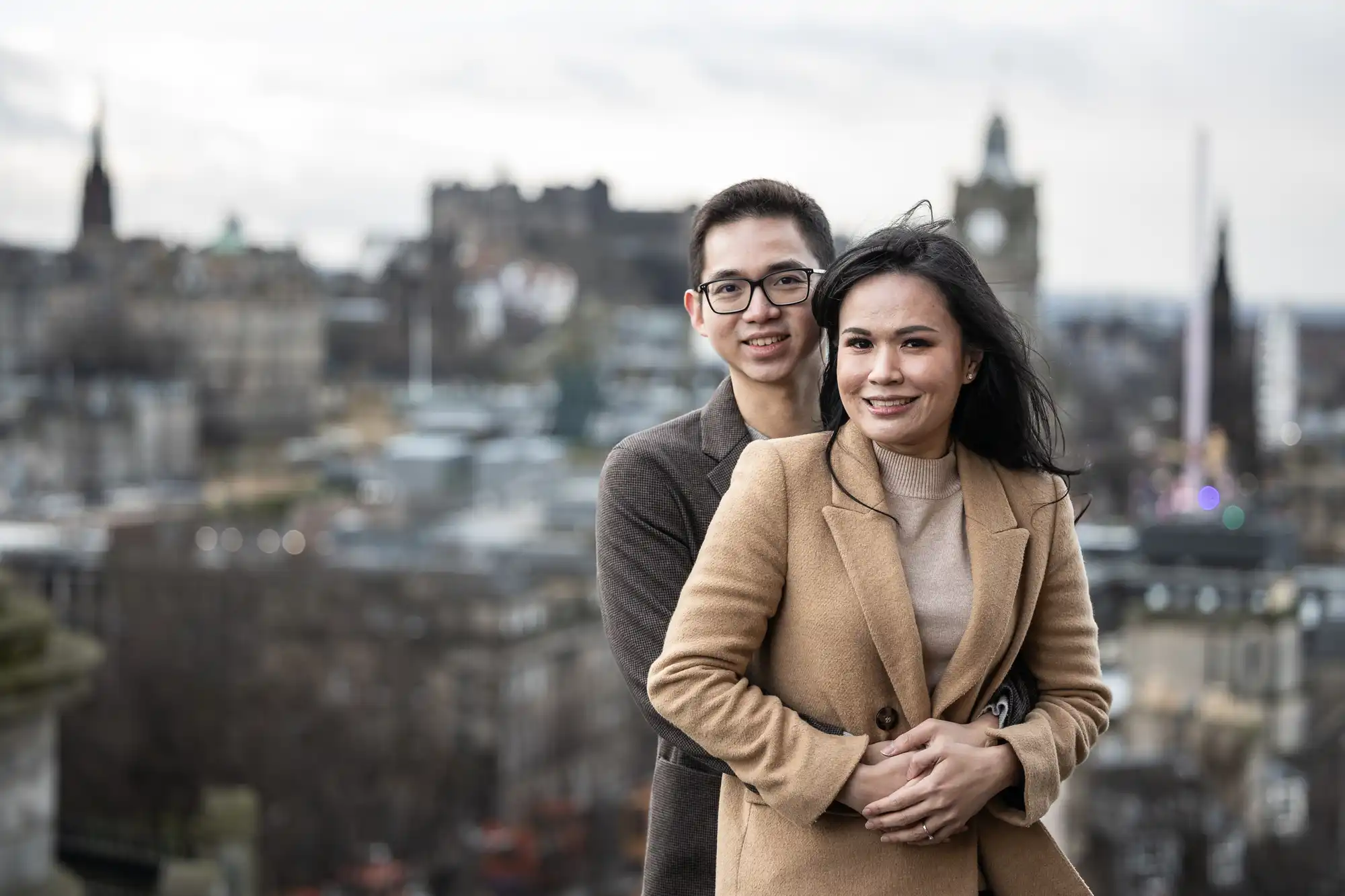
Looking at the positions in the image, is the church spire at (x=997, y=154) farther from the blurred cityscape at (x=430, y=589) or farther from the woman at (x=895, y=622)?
the woman at (x=895, y=622)

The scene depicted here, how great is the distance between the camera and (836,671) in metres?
1.75

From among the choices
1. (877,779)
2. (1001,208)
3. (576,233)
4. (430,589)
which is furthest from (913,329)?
(576,233)

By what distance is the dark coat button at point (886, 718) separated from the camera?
1749 mm

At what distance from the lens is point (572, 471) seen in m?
47.7

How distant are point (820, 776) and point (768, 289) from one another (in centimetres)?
58

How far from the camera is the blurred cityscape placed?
19.3 m

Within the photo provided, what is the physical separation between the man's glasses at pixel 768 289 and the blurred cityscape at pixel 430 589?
14 cm

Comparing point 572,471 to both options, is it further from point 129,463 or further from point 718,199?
point 718,199

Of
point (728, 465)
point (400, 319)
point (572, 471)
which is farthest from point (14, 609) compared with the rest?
point (400, 319)

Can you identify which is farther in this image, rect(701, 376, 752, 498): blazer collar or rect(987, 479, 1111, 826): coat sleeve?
rect(701, 376, 752, 498): blazer collar

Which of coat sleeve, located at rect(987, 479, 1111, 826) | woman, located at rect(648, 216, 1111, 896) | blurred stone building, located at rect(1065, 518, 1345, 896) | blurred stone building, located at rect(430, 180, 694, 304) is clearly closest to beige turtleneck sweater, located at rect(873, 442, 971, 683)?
woman, located at rect(648, 216, 1111, 896)

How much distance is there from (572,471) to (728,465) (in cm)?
4564

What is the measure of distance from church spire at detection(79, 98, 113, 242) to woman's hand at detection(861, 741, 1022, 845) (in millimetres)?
54995

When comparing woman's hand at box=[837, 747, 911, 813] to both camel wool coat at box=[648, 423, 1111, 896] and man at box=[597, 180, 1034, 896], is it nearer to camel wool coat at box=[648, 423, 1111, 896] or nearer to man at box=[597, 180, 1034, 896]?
camel wool coat at box=[648, 423, 1111, 896]
